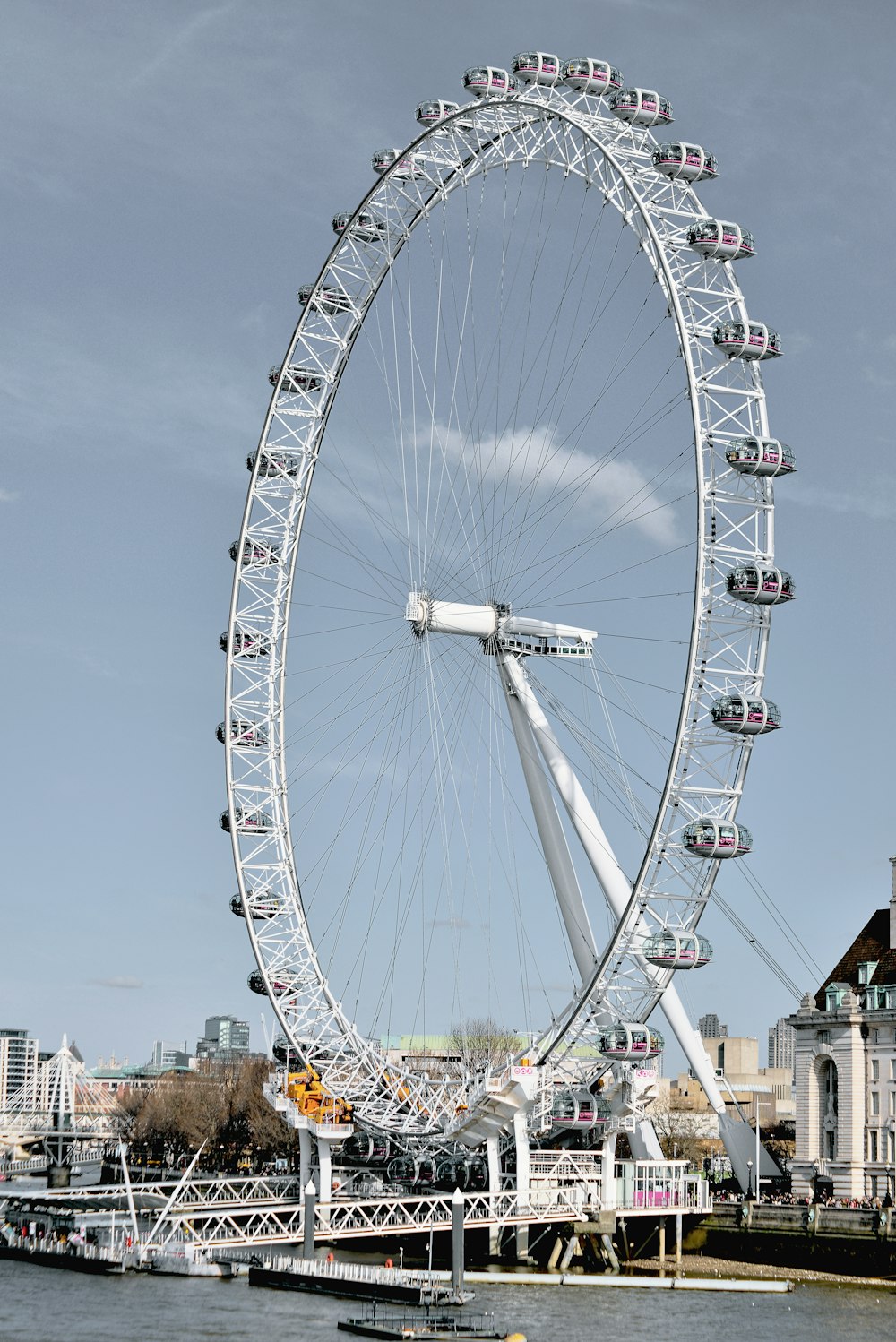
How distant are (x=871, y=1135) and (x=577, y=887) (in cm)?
1639

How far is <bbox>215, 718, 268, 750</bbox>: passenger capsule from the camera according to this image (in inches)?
3241

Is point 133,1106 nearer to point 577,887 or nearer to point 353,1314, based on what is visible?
point 577,887

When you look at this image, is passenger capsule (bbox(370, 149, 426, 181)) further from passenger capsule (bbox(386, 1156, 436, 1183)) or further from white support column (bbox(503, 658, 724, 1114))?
passenger capsule (bbox(386, 1156, 436, 1183))

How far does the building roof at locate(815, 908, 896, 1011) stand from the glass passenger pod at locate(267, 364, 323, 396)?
109ft

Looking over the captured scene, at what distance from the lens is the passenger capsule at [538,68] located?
7025cm

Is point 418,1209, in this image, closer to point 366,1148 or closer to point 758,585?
point 366,1148

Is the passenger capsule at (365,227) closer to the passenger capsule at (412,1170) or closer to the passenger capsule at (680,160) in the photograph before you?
the passenger capsule at (680,160)

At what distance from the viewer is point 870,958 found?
274ft

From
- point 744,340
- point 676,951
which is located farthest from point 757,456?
point 676,951

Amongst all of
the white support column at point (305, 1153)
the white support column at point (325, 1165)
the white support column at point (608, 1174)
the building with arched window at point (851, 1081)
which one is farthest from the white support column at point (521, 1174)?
the building with arched window at point (851, 1081)

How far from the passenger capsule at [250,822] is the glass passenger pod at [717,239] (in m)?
29.9

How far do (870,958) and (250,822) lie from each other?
A: 1049 inches

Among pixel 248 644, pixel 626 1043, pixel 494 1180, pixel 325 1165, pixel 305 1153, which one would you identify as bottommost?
pixel 494 1180

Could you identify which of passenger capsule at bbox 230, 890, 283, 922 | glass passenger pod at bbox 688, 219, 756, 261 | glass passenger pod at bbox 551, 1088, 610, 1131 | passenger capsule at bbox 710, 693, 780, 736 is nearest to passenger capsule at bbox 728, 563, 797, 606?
passenger capsule at bbox 710, 693, 780, 736
